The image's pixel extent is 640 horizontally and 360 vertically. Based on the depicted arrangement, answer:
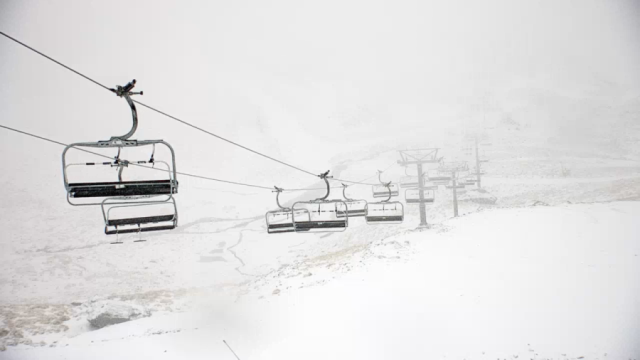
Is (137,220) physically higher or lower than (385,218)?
higher

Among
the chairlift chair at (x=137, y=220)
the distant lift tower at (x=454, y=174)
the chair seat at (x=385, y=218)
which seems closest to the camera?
the chairlift chair at (x=137, y=220)

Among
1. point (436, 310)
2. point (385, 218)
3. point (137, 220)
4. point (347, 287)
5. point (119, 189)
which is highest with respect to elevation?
point (119, 189)

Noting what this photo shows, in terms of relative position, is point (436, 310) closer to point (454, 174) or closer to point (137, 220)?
point (137, 220)

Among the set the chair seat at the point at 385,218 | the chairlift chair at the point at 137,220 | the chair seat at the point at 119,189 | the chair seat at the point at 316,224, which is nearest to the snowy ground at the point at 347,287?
the chair seat at the point at 385,218

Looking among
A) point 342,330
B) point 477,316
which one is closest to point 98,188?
point 342,330

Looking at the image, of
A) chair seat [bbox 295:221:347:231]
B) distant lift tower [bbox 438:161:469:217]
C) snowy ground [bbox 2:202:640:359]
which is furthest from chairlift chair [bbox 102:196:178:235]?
distant lift tower [bbox 438:161:469:217]

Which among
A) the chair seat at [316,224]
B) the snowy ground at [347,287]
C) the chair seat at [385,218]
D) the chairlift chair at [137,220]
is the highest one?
the chairlift chair at [137,220]

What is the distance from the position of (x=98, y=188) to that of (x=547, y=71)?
104 metres

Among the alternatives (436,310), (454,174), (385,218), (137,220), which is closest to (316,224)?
(385,218)

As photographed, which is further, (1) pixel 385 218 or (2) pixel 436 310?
(1) pixel 385 218

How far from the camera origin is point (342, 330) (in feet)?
33.7

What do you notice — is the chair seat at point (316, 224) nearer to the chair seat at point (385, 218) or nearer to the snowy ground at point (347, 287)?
the chair seat at point (385, 218)

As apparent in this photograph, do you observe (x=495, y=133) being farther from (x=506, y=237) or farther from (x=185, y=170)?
(x=185, y=170)

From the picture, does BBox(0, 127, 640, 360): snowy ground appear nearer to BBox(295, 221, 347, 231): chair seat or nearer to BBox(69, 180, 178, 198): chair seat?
BBox(295, 221, 347, 231): chair seat
